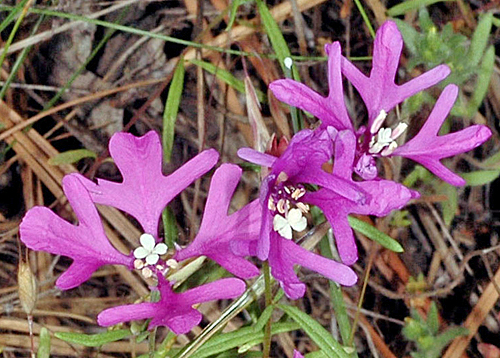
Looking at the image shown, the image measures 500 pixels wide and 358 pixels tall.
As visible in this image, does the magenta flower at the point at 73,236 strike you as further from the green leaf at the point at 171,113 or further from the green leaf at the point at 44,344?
the green leaf at the point at 171,113

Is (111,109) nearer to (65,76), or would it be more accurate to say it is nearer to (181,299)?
(65,76)

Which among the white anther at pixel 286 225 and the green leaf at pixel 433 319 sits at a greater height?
the white anther at pixel 286 225

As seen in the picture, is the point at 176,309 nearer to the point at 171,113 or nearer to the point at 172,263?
the point at 172,263

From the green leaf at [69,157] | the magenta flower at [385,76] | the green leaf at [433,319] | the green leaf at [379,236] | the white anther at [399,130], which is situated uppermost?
the magenta flower at [385,76]

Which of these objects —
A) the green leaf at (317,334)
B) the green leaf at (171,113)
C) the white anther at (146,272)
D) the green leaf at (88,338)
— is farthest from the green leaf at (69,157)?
the green leaf at (317,334)

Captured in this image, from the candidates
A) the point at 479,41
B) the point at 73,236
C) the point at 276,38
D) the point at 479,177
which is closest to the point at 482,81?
the point at 479,41

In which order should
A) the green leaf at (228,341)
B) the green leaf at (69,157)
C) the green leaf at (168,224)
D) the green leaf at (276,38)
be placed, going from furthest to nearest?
the green leaf at (69,157) < the green leaf at (276,38) < the green leaf at (168,224) < the green leaf at (228,341)

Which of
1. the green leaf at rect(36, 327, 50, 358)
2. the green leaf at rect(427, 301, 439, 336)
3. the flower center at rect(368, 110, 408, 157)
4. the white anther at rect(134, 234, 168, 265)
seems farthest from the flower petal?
the green leaf at rect(427, 301, 439, 336)
